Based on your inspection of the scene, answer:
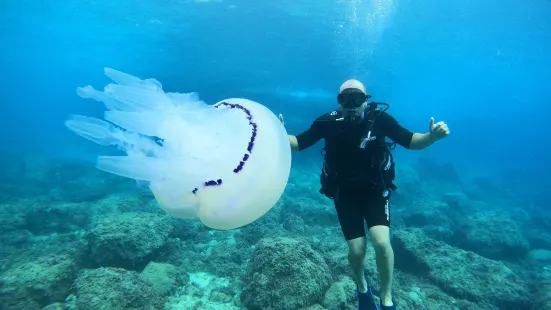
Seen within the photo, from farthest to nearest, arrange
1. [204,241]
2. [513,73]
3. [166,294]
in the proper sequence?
[513,73]
[204,241]
[166,294]

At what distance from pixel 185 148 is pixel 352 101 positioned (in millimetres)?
2153

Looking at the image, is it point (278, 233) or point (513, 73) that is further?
point (513, 73)

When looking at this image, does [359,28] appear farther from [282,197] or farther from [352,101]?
[352,101]

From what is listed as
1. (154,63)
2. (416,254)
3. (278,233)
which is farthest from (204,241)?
(154,63)

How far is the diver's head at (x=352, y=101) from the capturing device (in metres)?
3.51

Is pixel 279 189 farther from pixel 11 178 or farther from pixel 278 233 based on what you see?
pixel 11 178

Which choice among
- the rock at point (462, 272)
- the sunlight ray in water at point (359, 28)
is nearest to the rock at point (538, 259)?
the rock at point (462, 272)

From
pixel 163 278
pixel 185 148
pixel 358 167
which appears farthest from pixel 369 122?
pixel 163 278

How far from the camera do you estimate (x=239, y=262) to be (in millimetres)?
6586

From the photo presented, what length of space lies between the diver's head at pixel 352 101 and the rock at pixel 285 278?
93.7 inches

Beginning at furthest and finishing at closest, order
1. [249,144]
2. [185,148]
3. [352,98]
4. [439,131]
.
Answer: [352,98] < [439,131] < [249,144] < [185,148]

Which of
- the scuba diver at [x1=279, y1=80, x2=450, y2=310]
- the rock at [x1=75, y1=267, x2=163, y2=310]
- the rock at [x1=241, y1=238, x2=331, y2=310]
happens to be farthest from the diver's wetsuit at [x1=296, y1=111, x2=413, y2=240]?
the rock at [x1=75, y1=267, x2=163, y2=310]

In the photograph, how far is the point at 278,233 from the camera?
26.2 ft

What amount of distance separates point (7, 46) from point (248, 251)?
5378 cm
